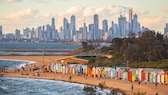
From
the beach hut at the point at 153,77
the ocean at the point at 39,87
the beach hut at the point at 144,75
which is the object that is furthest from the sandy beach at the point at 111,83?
the ocean at the point at 39,87

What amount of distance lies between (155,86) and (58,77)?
16940 millimetres

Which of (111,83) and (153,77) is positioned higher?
(153,77)

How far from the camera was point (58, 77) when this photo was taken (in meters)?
56.4

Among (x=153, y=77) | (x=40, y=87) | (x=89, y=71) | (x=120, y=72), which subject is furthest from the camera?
(x=89, y=71)

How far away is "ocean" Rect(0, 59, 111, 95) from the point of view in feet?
143

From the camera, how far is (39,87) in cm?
4809

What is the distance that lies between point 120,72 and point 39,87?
11.0m

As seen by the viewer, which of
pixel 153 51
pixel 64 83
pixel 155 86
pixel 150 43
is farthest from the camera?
pixel 150 43

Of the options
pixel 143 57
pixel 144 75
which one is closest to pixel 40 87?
pixel 144 75

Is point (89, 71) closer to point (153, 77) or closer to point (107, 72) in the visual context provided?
point (107, 72)

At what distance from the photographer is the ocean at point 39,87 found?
4369cm

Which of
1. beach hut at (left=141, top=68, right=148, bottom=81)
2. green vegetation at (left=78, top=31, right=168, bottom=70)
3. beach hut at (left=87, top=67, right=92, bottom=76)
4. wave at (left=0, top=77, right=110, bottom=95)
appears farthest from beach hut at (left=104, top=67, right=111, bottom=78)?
beach hut at (left=141, top=68, right=148, bottom=81)

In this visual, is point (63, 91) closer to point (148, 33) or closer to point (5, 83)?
point (5, 83)

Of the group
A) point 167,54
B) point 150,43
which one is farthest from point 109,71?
point 150,43
